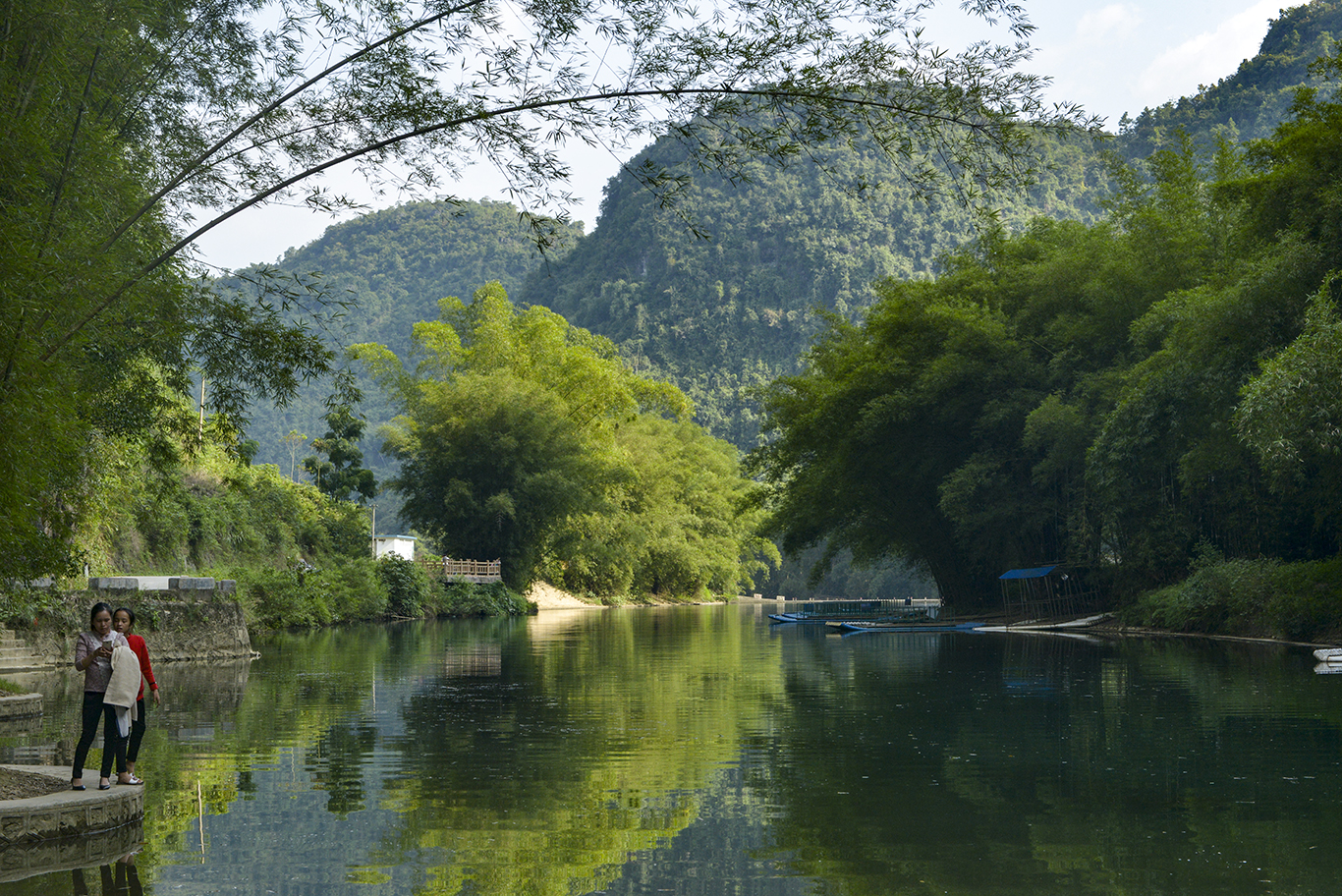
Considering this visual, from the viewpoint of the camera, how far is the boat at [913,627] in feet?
113

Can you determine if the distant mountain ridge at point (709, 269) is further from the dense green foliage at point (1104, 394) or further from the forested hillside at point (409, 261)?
the dense green foliage at point (1104, 394)

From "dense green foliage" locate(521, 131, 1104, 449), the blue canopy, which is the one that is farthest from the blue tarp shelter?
"dense green foliage" locate(521, 131, 1104, 449)

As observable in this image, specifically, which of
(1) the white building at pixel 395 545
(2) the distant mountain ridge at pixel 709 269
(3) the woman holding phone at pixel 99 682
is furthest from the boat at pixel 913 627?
(2) the distant mountain ridge at pixel 709 269

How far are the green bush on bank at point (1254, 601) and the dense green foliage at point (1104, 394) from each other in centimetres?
120

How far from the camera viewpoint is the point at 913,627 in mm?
35188

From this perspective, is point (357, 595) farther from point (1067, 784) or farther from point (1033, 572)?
point (1067, 784)

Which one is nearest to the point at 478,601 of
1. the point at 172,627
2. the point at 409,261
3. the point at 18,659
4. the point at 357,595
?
the point at 357,595

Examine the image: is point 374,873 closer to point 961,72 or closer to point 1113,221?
point 961,72

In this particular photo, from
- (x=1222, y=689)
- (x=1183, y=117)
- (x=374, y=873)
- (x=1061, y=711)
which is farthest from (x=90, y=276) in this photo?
(x=1183, y=117)

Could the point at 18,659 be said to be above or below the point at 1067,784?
above

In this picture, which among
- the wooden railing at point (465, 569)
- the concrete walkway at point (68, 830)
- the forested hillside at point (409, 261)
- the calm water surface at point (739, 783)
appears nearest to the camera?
the calm water surface at point (739, 783)

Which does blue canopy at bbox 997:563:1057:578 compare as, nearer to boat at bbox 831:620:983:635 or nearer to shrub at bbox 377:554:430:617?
boat at bbox 831:620:983:635

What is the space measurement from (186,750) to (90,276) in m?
4.94

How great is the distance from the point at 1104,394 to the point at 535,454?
92.5ft
